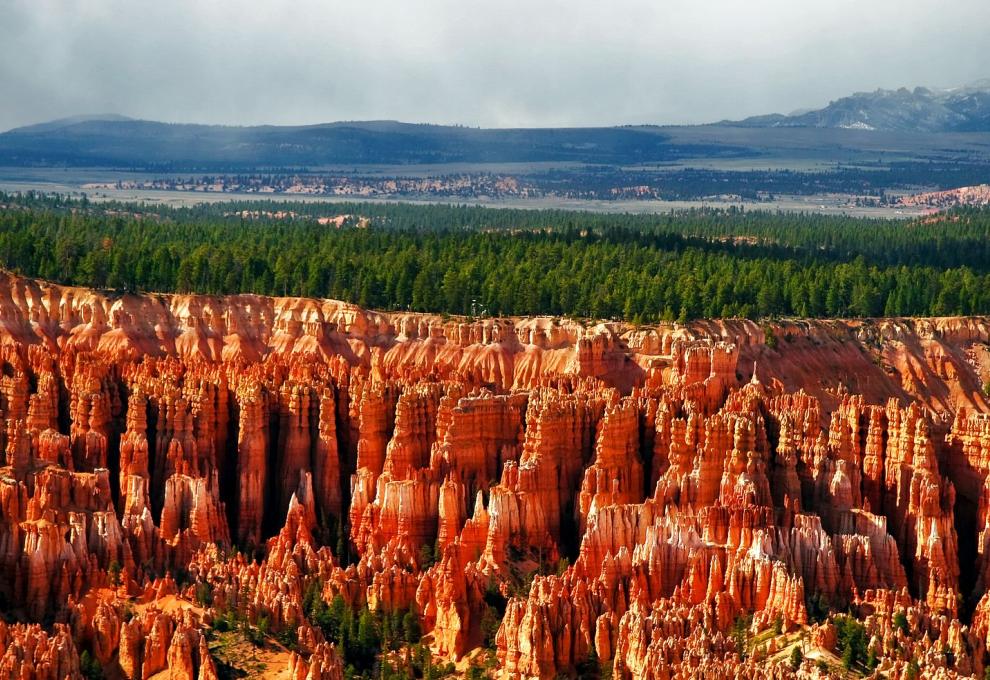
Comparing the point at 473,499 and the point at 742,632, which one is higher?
the point at 473,499

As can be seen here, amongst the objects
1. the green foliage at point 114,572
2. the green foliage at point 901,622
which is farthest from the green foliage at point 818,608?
the green foliage at point 114,572

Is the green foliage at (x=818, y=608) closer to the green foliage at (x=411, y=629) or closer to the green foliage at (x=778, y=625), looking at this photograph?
the green foliage at (x=778, y=625)

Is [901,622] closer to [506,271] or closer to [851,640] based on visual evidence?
[851,640]

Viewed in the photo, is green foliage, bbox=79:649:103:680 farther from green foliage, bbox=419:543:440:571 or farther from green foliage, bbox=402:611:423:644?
green foliage, bbox=419:543:440:571

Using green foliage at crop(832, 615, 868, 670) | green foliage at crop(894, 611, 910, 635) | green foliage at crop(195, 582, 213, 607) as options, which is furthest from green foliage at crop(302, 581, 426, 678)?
green foliage at crop(894, 611, 910, 635)

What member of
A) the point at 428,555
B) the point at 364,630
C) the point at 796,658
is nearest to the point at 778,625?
the point at 796,658

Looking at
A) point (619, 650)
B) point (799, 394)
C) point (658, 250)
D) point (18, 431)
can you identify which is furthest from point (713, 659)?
point (658, 250)
